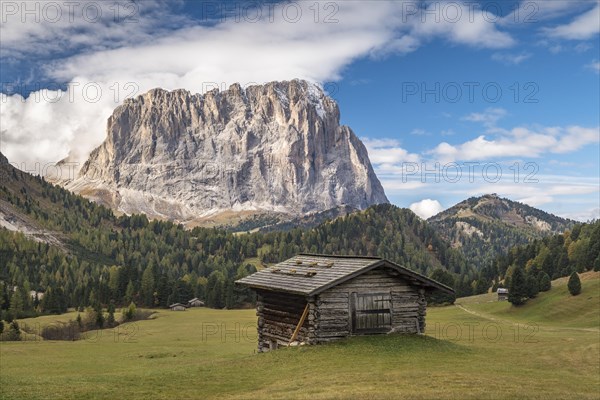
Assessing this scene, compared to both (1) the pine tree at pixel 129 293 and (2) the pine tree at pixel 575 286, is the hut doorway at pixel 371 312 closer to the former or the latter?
(2) the pine tree at pixel 575 286

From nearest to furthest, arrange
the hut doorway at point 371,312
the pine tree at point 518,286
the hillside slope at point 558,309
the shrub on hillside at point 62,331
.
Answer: the hut doorway at point 371,312 → the hillside slope at point 558,309 → the shrub on hillside at point 62,331 → the pine tree at point 518,286

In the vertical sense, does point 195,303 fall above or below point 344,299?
below

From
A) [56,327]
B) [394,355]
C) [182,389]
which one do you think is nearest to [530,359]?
[394,355]

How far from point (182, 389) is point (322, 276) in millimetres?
13189

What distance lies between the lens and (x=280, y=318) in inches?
1411

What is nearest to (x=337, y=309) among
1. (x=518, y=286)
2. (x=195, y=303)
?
(x=518, y=286)

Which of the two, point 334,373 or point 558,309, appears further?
point 558,309

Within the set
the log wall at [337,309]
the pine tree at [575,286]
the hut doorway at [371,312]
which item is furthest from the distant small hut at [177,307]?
the hut doorway at [371,312]

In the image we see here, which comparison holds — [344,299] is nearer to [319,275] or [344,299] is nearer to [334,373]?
[319,275]

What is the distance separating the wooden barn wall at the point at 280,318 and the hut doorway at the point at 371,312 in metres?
2.83

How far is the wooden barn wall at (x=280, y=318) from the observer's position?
3250cm

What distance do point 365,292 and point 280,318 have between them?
636 cm

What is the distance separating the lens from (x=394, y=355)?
28469 millimetres

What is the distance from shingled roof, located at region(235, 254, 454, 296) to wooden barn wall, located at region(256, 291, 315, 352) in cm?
106
